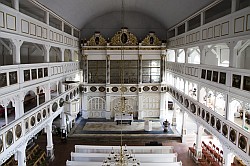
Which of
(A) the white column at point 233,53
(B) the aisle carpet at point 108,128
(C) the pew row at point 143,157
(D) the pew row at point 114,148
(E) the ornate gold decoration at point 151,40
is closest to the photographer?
(A) the white column at point 233,53

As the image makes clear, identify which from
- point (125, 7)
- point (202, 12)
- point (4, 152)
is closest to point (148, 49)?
point (125, 7)

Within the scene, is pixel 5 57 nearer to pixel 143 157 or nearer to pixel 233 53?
pixel 143 157

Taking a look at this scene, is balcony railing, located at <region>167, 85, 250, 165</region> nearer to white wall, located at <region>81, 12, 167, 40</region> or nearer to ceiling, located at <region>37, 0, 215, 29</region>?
ceiling, located at <region>37, 0, 215, 29</region>

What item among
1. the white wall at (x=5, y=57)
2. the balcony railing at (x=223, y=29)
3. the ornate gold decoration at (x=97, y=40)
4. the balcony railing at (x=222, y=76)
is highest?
the ornate gold decoration at (x=97, y=40)

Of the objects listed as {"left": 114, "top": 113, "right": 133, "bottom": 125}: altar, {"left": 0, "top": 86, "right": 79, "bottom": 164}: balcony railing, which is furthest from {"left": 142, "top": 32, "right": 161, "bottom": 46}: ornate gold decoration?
{"left": 0, "top": 86, "right": 79, "bottom": 164}: balcony railing

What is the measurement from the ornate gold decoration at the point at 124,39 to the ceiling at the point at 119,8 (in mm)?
2331

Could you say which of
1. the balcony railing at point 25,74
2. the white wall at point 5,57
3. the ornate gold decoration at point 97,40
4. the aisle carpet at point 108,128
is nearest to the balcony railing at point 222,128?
the aisle carpet at point 108,128

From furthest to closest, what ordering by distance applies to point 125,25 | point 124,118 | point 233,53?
point 125,25 → point 124,118 → point 233,53

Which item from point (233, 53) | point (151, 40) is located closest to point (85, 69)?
point (151, 40)

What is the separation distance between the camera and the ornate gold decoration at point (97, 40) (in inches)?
896

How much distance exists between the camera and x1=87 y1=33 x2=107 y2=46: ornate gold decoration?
2275 centimetres

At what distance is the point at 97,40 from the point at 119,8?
361cm

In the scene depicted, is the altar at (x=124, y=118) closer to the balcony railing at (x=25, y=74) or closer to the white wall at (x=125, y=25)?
the balcony railing at (x=25, y=74)

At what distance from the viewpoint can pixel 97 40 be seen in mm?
22875
